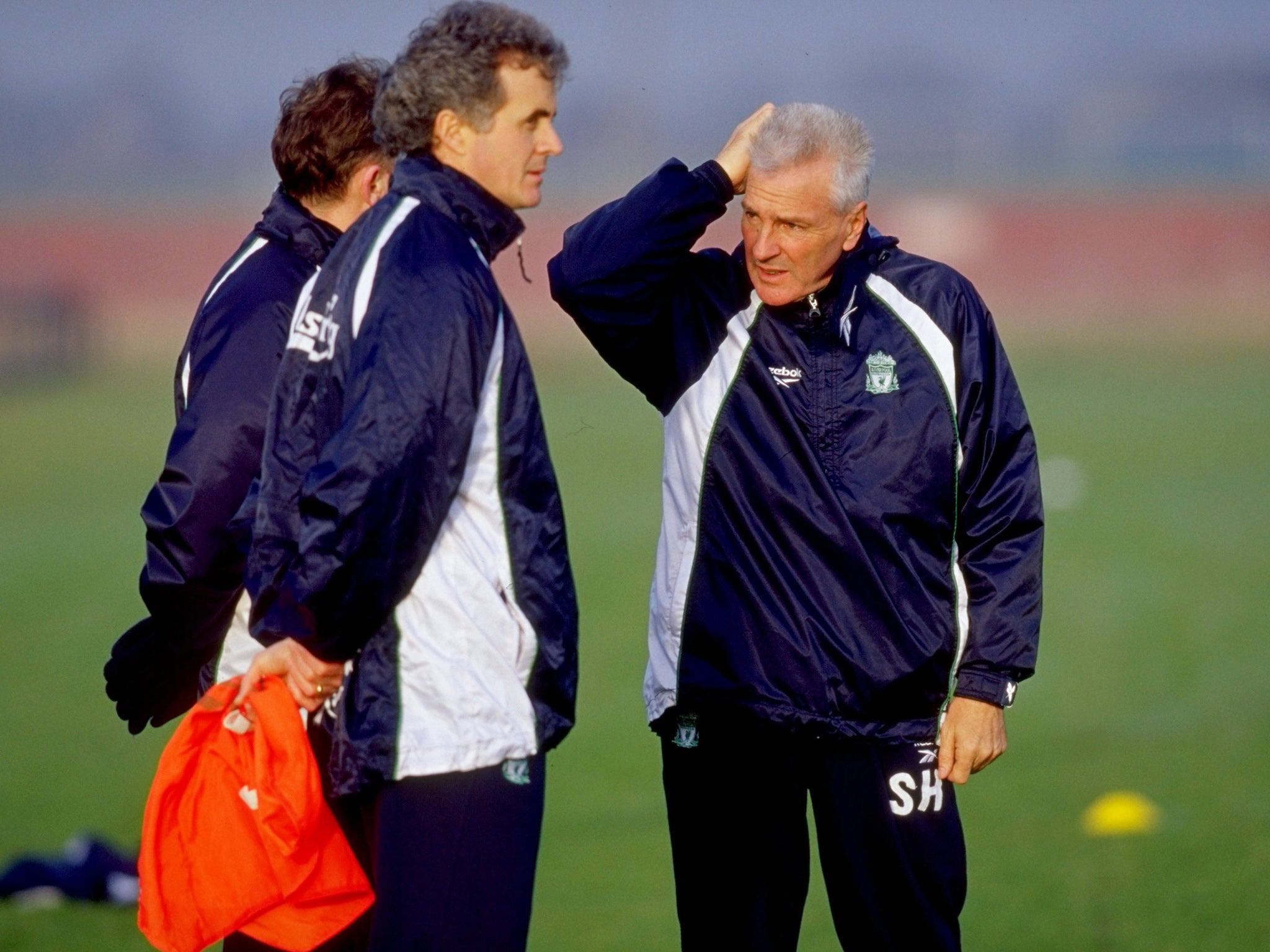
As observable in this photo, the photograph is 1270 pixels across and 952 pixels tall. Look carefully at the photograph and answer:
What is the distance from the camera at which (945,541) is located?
3004 mm

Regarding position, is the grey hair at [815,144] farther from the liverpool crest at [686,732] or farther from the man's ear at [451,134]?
the liverpool crest at [686,732]

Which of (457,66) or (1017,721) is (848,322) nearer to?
(457,66)

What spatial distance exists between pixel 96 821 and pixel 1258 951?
372cm

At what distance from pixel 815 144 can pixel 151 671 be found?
1.61 metres

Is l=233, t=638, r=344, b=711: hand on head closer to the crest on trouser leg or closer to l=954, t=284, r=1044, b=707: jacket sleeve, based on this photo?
the crest on trouser leg

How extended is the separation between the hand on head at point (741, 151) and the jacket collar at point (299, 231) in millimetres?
773

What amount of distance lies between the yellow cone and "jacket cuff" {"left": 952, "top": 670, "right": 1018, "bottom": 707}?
238 cm

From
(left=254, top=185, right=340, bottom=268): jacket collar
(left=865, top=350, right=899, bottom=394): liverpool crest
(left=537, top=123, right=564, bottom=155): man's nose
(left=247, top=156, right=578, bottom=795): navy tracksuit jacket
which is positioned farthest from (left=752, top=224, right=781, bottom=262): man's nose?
(left=254, top=185, right=340, bottom=268): jacket collar

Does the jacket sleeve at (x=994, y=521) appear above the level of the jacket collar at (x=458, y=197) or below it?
below

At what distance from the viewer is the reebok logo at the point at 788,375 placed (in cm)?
300

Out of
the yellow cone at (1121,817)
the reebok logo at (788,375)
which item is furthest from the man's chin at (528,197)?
the yellow cone at (1121,817)

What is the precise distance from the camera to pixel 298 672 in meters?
2.39

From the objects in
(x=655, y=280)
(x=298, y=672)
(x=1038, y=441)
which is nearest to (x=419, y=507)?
(x=298, y=672)

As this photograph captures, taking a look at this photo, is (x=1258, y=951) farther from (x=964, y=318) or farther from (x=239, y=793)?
(x=239, y=793)
